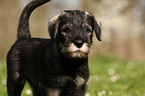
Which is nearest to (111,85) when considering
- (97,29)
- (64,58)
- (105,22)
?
(97,29)

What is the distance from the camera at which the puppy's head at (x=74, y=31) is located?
3252mm

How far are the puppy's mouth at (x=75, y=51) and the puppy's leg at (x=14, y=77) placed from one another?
4.11 ft

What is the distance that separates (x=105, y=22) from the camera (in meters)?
15.3

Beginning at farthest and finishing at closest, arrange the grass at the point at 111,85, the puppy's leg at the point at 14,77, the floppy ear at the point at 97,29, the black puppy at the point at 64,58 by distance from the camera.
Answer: the grass at the point at 111,85
the puppy's leg at the point at 14,77
the floppy ear at the point at 97,29
the black puppy at the point at 64,58

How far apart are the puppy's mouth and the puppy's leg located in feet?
4.11

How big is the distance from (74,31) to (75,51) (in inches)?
11.6

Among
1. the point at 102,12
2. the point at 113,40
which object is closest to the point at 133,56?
the point at 113,40

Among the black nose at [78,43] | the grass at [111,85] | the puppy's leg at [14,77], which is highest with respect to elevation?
the black nose at [78,43]

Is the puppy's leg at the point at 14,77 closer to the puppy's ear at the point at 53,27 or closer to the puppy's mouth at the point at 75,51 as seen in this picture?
the puppy's ear at the point at 53,27

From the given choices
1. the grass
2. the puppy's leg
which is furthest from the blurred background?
the puppy's leg

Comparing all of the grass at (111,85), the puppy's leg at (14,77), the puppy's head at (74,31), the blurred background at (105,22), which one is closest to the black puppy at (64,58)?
the puppy's head at (74,31)

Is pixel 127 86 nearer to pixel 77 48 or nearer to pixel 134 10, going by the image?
pixel 77 48

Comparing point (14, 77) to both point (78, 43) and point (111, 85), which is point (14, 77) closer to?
point (78, 43)

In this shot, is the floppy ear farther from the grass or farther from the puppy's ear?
the grass
